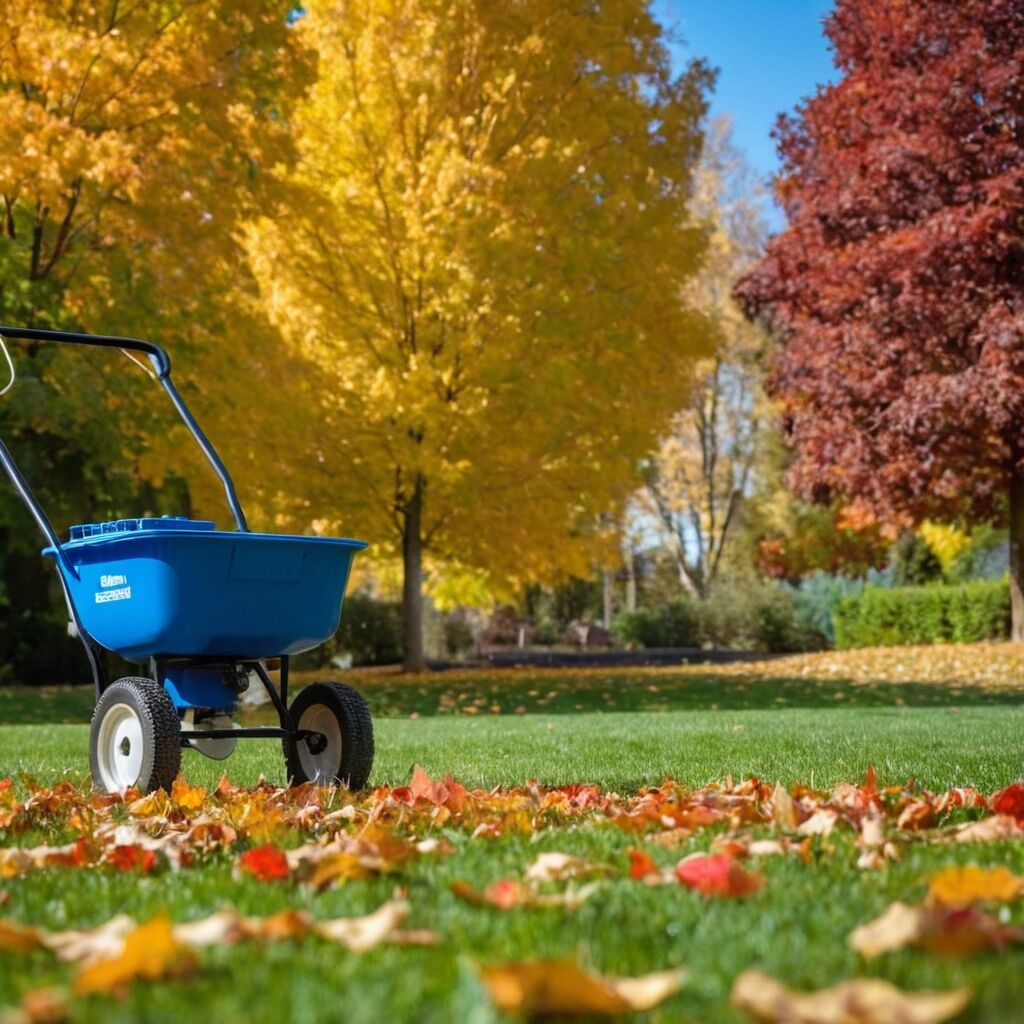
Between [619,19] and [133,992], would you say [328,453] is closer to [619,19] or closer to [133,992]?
[619,19]

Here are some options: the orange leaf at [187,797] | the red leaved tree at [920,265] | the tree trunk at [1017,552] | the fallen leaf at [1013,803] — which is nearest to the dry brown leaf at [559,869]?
the fallen leaf at [1013,803]

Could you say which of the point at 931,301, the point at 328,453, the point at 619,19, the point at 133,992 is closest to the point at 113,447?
the point at 328,453

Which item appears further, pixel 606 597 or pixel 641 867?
pixel 606 597

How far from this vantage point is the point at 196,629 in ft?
15.3

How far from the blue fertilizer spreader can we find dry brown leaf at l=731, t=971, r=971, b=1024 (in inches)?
124

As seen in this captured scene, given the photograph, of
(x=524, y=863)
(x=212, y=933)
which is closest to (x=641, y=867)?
(x=524, y=863)

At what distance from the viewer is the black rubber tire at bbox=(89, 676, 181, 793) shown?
4.62 meters

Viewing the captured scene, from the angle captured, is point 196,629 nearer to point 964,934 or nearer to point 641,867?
point 641,867

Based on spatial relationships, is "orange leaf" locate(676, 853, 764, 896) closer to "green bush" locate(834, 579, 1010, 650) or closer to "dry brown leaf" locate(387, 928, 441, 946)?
"dry brown leaf" locate(387, 928, 441, 946)

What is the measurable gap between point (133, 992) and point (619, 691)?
1305cm

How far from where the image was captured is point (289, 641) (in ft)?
16.2

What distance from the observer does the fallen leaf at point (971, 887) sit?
92.2 inches

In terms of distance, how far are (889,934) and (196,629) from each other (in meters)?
3.13

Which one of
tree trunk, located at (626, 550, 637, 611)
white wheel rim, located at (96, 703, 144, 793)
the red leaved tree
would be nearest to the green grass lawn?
white wheel rim, located at (96, 703, 144, 793)
